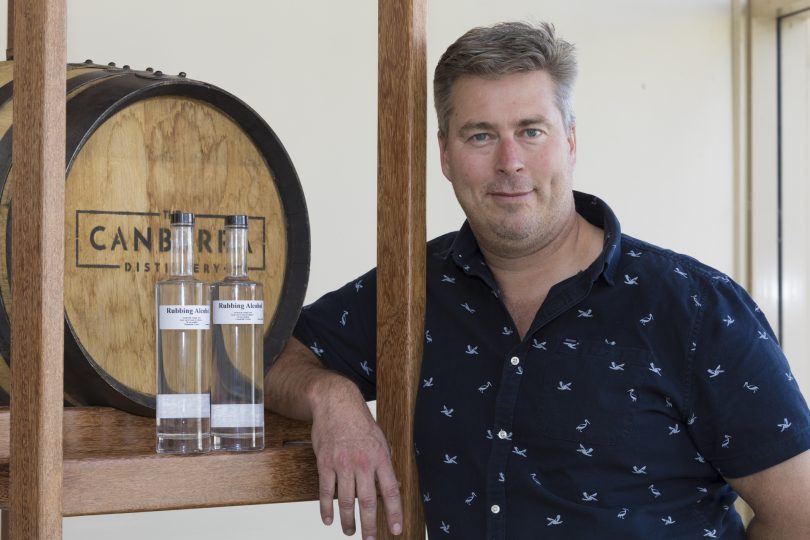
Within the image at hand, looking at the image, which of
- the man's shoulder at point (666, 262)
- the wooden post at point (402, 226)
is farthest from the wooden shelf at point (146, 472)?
the man's shoulder at point (666, 262)

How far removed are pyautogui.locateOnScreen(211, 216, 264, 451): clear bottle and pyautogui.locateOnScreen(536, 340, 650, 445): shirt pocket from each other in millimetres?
480

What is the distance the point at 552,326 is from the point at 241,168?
0.53m

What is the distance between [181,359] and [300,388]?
0.30 metres

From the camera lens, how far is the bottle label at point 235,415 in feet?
4.56

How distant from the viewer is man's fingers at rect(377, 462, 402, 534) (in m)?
1.45

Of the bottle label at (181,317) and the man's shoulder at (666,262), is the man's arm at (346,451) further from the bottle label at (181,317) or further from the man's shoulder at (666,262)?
the man's shoulder at (666,262)

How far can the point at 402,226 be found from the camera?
1.51 m

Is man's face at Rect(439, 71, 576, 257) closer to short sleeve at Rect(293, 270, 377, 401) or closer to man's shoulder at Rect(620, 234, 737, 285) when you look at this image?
man's shoulder at Rect(620, 234, 737, 285)

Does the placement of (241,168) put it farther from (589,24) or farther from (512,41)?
(589,24)

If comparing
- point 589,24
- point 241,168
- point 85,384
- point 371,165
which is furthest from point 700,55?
point 85,384

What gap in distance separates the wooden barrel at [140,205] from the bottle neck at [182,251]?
4.2 inches

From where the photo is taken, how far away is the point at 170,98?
1.51 meters

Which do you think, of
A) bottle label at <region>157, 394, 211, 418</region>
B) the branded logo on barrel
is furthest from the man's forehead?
bottle label at <region>157, 394, 211, 418</region>

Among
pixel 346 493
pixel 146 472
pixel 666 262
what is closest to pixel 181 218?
pixel 146 472
